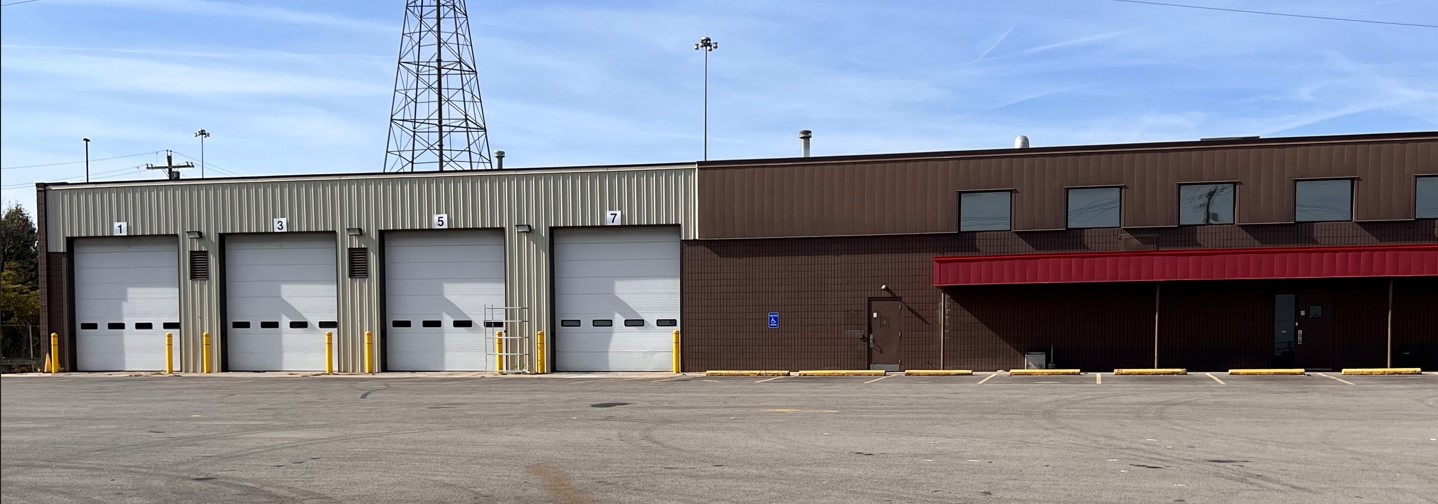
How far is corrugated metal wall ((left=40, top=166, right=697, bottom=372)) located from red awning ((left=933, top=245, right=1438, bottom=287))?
24.1ft

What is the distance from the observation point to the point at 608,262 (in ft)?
87.6

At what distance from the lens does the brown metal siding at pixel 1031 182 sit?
23.1 metres

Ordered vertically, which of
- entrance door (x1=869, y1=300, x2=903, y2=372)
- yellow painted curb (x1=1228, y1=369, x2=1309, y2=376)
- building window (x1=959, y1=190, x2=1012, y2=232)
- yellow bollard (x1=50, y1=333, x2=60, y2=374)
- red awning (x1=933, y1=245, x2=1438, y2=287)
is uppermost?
building window (x1=959, y1=190, x2=1012, y2=232)

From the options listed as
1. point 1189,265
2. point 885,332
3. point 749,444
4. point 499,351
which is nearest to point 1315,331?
point 1189,265

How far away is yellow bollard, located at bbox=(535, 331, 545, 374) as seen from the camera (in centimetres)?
2656

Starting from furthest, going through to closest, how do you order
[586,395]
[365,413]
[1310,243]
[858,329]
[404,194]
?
[404,194], [858,329], [1310,243], [586,395], [365,413]

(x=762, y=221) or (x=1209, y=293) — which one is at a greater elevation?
(x=762, y=221)

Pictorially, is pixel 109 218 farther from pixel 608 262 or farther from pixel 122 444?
pixel 122 444

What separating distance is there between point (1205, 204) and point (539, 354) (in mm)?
16906

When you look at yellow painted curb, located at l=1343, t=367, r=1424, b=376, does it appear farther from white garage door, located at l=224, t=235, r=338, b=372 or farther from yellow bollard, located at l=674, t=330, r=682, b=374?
white garage door, located at l=224, t=235, r=338, b=372

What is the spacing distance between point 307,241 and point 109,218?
5967mm

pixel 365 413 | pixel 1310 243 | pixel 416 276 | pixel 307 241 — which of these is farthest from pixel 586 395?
pixel 1310 243

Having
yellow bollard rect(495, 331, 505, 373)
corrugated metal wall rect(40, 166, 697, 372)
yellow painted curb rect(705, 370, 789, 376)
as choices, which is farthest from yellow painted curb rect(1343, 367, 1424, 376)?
yellow bollard rect(495, 331, 505, 373)

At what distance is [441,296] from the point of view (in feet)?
90.0
